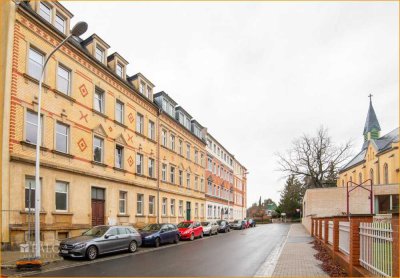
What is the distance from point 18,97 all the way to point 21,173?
11.7 ft

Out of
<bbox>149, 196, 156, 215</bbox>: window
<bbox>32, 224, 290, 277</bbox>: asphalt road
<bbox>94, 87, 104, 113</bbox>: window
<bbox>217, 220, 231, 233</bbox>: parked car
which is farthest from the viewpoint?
<bbox>217, 220, 231, 233</bbox>: parked car

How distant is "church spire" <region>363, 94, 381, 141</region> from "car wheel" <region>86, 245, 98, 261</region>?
68.4 m

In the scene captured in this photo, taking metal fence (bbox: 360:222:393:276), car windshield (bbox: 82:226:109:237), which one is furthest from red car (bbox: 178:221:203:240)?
metal fence (bbox: 360:222:393:276)

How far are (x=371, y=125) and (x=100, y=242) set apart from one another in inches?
2747

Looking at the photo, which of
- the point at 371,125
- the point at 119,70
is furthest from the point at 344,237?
the point at 371,125

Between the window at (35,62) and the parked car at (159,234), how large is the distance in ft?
34.2

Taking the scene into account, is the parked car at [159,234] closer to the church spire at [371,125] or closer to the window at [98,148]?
the window at [98,148]

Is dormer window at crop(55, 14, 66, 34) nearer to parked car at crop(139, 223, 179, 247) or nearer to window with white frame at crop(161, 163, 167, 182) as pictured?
parked car at crop(139, 223, 179, 247)

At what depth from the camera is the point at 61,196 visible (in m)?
20.1

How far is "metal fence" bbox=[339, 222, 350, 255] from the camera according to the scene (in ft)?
35.8

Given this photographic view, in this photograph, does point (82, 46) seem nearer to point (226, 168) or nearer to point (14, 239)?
point (14, 239)

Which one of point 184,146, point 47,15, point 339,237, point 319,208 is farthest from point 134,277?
point 319,208

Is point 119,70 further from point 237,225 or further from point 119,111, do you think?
point 237,225

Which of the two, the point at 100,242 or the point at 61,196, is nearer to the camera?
the point at 100,242
